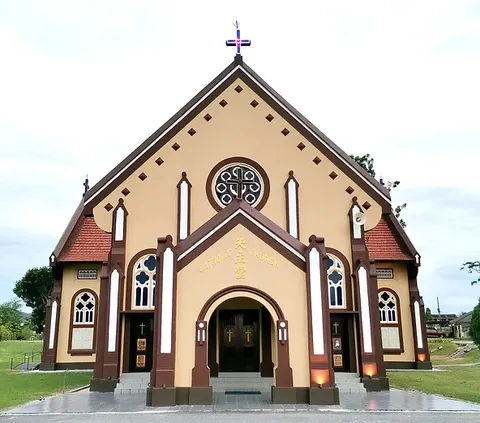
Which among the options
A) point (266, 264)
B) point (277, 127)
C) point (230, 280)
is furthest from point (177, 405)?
point (277, 127)

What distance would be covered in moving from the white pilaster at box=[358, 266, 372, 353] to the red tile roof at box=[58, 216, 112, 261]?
1409 cm

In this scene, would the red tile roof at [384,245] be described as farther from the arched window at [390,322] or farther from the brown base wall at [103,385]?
the brown base wall at [103,385]

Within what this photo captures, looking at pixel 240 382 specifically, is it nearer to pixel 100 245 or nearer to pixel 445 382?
pixel 445 382

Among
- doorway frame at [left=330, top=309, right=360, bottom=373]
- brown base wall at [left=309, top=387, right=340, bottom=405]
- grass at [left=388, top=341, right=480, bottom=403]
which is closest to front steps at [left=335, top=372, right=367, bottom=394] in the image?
doorway frame at [left=330, top=309, right=360, bottom=373]

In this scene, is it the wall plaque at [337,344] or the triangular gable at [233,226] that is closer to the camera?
the triangular gable at [233,226]

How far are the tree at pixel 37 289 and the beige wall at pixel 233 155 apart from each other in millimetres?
51437

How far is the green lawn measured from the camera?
1684cm

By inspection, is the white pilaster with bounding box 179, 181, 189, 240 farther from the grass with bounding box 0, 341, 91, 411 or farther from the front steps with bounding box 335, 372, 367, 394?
the front steps with bounding box 335, 372, 367, 394

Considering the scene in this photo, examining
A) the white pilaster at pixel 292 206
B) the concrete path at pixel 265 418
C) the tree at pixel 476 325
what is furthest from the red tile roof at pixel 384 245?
the concrete path at pixel 265 418

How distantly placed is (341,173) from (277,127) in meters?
3.14

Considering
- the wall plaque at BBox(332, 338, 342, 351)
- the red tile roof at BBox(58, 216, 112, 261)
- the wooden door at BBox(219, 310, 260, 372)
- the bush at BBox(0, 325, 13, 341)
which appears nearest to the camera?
the wall plaque at BBox(332, 338, 342, 351)

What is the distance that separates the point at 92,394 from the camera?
17141 mm

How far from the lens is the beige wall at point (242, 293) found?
14828 mm

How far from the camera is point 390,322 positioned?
27062 mm
